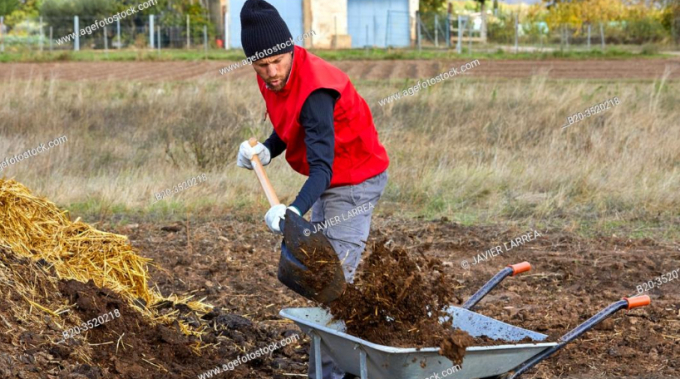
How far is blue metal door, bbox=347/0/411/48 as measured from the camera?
3959 cm

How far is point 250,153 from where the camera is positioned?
12.7 ft

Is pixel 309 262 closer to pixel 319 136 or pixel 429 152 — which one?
pixel 319 136

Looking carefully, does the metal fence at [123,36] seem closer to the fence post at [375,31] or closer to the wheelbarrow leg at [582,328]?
the fence post at [375,31]

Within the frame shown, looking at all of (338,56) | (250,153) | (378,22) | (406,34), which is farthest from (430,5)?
(250,153)

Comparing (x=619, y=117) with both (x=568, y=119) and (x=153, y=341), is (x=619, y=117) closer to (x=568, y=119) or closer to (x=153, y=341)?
(x=568, y=119)

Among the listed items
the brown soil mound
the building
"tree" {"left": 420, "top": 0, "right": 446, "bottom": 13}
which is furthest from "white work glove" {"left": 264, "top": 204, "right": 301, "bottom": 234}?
"tree" {"left": 420, "top": 0, "right": 446, "bottom": 13}

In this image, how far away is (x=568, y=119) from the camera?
1045 centimetres

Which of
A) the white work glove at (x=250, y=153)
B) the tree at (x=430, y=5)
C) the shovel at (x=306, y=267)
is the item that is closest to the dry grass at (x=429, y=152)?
the white work glove at (x=250, y=153)

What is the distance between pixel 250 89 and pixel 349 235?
10.0 meters

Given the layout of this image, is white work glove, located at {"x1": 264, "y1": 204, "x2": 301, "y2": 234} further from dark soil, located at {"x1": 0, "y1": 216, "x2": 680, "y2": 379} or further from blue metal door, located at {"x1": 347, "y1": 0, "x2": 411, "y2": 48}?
blue metal door, located at {"x1": 347, "y1": 0, "x2": 411, "y2": 48}

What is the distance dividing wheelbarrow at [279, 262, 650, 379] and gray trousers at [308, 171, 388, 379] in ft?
0.97

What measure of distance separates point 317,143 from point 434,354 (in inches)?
37.9

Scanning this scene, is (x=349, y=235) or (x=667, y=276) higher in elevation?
(x=349, y=235)

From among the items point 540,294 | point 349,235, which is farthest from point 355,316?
point 540,294
